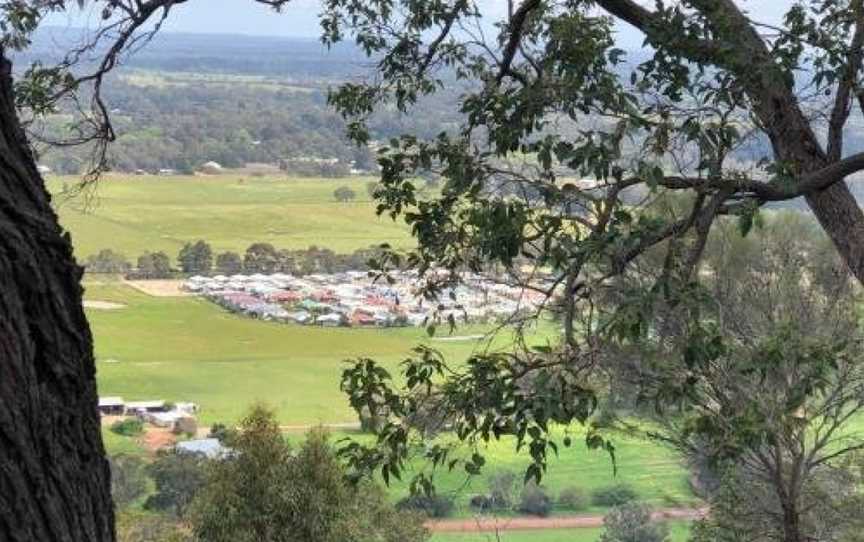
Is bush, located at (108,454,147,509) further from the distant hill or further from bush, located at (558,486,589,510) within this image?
bush, located at (558,486,589,510)

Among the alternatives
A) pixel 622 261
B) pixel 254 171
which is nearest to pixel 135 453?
pixel 622 261

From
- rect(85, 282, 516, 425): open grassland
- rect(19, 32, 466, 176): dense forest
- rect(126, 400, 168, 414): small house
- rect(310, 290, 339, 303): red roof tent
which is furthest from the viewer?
rect(19, 32, 466, 176): dense forest

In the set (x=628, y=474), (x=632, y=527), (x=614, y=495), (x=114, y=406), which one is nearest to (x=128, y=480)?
(x=632, y=527)

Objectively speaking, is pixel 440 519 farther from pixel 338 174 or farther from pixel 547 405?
pixel 338 174

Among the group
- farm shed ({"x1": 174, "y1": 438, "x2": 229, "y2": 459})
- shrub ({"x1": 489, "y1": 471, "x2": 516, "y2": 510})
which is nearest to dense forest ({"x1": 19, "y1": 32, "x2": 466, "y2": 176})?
farm shed ({"x1": 174, "y1": 438, "x2": 229, "y2": 459})

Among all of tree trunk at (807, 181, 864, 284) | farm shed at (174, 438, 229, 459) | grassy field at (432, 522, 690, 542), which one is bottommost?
grassy field at (432, 522, 690, 542)

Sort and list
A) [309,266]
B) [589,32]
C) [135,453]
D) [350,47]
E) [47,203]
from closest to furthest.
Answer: [47,203]
[589,32]
[350,47]
[135,453]
[309,266]
